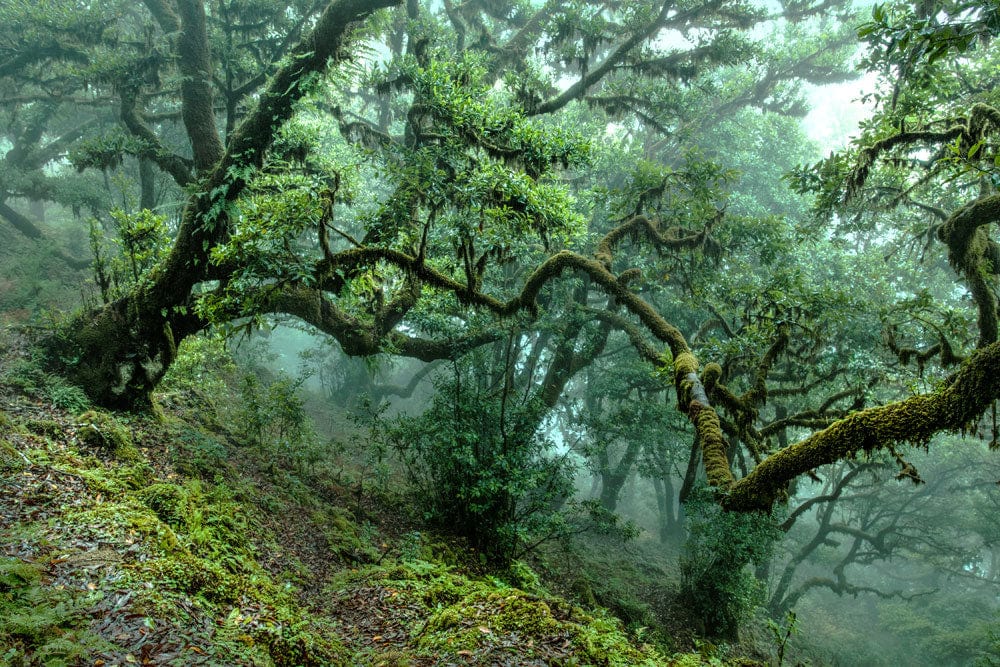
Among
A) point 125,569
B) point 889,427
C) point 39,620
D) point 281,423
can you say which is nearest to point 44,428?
point 125,569

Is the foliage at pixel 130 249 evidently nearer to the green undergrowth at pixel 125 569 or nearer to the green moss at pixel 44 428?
the green moss at pixel 44 428

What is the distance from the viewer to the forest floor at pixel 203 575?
3.65 meters

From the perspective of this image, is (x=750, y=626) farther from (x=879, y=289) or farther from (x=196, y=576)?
(x=196, y=576)

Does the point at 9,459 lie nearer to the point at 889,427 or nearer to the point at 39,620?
the point at 39,620

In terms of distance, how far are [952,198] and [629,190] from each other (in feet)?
26.4

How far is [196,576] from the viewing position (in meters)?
4.52

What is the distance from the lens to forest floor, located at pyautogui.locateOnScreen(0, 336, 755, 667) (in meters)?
3.65

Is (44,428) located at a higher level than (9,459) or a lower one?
higher

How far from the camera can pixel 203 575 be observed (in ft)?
15.0

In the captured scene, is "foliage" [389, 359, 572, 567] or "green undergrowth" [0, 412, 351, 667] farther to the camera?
"foliage" [389, 359, 572, 567]

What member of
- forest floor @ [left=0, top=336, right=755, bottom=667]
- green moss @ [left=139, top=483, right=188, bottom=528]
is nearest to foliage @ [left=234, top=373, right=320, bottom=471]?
forest floor @ [left=0, top=336, right=755, bottom=667]

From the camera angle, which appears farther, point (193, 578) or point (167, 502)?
point (167, 502)

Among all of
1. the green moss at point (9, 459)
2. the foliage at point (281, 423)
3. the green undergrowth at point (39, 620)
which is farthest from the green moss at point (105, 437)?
the green undergrowth at point (39, 620)

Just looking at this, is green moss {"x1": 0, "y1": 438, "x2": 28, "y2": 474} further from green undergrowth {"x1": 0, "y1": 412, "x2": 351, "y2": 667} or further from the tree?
the tree
